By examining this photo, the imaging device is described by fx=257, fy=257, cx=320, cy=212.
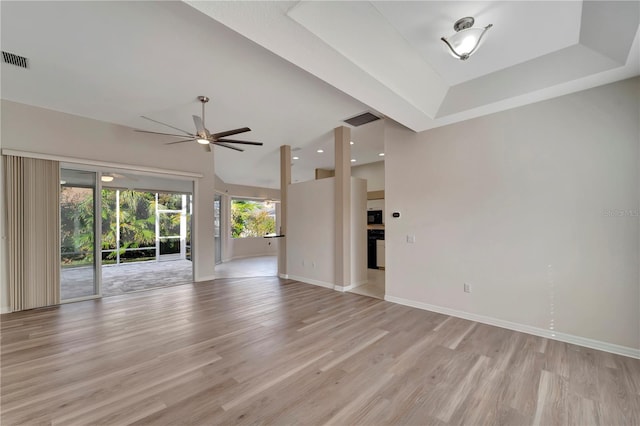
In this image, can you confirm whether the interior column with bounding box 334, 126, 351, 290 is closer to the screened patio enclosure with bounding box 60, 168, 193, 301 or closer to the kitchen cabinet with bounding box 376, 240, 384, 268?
the kitchen cabinet with bounding box 376, 240, 384, 268

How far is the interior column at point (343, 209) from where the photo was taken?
510 cm

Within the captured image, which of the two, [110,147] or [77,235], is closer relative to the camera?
[77,235]

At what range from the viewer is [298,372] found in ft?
7.59

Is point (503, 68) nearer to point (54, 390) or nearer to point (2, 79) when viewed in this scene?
point (54, 390)

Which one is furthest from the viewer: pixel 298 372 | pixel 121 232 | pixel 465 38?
pixel 121 232

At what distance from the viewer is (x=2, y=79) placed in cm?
337

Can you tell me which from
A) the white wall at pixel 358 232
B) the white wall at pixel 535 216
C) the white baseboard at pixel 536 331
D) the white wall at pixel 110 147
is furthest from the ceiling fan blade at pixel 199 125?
the white baseboard at pixel 536 331

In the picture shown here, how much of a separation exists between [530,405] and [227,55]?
4.36m

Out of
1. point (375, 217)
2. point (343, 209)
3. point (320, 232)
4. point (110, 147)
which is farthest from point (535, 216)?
point (110, 147)

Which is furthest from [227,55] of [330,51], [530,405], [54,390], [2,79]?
[530,405]

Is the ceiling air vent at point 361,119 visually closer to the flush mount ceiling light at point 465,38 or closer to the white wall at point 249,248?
the flush mount ceiling light at point 465,38

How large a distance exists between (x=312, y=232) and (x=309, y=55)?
13.0 feet

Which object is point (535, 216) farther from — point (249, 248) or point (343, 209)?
point (249, 248)

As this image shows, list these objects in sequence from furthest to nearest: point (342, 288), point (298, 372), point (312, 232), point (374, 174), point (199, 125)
Answer: point (374, 174), point (312, 232), point (342, 288), point (199, 125), point (298, 372)
